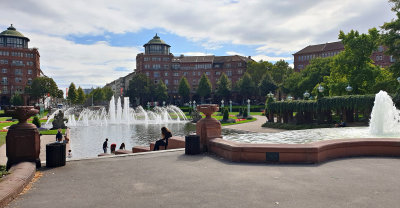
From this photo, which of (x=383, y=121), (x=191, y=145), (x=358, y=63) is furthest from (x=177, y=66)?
(x=191, y=145)

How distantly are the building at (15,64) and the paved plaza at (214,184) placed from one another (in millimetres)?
106818

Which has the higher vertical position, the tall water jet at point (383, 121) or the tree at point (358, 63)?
the tree at point (358, 63)

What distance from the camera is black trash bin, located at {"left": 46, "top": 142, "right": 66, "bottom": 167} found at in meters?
9.19

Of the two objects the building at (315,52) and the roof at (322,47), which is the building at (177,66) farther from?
the roof at (322,47)

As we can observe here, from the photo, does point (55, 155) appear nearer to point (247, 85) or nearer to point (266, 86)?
point (266, 86)

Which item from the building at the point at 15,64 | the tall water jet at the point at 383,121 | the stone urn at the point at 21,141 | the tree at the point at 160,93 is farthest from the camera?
the tree at the point at 160,93

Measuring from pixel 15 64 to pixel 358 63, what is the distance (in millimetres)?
102857

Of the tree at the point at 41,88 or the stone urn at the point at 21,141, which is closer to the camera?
the stone urn at the point at 21,141

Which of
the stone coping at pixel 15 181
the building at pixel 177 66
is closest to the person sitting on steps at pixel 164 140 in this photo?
the stone coping at pixel 15 181

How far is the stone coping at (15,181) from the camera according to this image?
19.3 feet

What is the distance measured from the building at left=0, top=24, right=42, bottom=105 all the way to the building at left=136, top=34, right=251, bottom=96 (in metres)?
39.4

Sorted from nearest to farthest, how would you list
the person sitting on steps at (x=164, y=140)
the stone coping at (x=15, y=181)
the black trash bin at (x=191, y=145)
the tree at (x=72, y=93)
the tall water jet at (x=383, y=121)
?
the stone coping at (x=15, y=181) → the black trash bin at (x=191, y=145) → the person sitting on steps at (x=164, y=140) → the tall water jet at (x=383, y=121) → the tree at (x=72, y=93)

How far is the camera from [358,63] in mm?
41188

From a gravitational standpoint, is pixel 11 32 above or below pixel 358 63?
above
